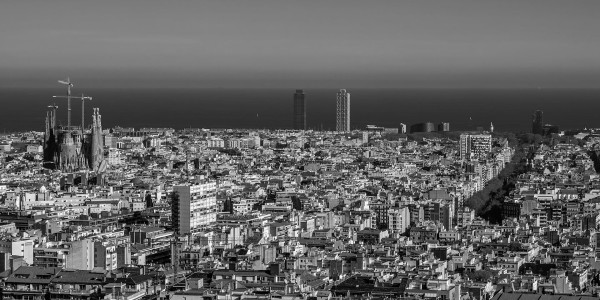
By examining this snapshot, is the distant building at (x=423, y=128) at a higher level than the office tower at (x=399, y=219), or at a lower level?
higher

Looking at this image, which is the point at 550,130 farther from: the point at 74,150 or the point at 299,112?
the point at 74,150

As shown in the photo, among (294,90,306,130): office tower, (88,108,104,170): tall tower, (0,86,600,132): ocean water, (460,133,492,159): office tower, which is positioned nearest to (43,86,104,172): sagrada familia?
(88,108,104,170): tall tower

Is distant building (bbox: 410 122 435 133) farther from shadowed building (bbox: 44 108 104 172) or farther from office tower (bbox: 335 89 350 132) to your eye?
shadowed building (bbox: 44 108 104 172)

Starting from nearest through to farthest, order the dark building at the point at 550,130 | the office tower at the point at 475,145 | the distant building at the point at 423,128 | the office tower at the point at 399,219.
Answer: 1. the office tower at the point at 399,219
2. the office tower at the point at 475,145
3. the dark building at the point at 550,130
4. the distant building at the point at 423,128

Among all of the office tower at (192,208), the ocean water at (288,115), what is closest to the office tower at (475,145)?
the ocean water at (288,115)

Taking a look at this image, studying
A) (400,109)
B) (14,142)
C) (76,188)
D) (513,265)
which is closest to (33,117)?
(14,142)

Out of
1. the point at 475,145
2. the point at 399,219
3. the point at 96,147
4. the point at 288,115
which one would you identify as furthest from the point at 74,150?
the point at 288,115

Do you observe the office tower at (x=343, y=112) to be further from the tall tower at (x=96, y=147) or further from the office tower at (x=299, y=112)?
the tall tower at (x=96, y=147)
